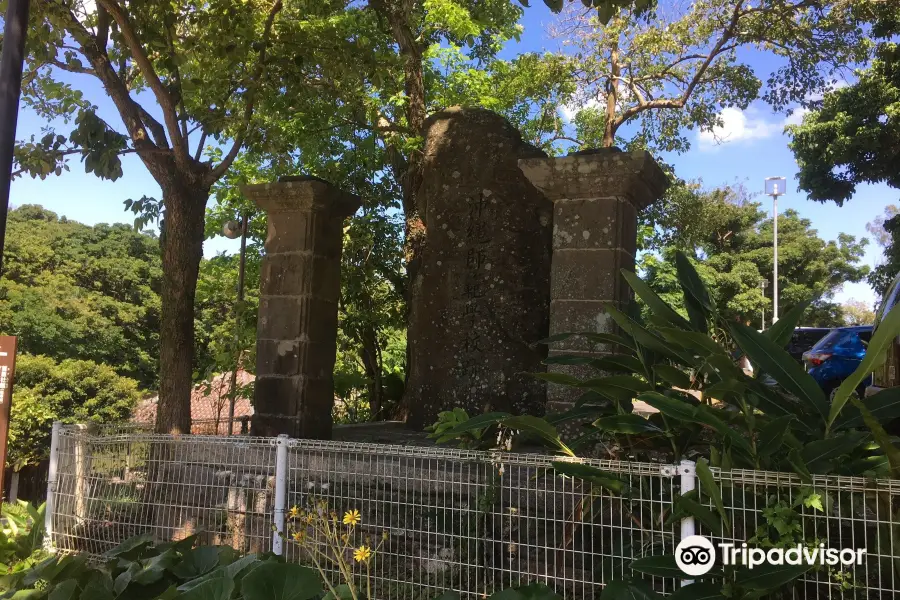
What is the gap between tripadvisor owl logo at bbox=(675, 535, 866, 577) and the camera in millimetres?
Result: 2096

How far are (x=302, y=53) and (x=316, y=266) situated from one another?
2242 mm

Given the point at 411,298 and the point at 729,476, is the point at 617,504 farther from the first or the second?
the point at 411,298

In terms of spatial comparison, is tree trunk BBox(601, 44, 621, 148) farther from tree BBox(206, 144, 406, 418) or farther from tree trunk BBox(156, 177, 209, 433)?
tree trunk BBox(156, 177, 209, 433)

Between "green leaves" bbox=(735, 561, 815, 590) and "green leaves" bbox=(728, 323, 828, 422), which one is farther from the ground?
"green leaves" bbox=(728, 323, 828, 422)

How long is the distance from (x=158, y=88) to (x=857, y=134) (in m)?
12.5

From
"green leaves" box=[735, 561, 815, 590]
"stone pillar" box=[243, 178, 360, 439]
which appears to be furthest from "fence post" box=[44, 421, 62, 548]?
"green leaves" box=[735, 561, 815, 590]

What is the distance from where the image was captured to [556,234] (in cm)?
434

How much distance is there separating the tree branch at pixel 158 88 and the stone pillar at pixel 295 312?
0.59m

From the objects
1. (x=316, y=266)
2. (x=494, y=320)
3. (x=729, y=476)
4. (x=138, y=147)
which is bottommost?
(x=729, y=476)

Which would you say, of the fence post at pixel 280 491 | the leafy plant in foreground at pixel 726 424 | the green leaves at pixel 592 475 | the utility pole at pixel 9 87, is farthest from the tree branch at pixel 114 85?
the green leaves at pixel 592 475

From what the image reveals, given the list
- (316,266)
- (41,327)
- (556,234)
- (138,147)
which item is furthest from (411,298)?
(41,327)

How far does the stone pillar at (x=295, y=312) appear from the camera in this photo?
199 inches

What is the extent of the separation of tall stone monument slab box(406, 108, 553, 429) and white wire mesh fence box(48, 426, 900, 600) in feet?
6.19

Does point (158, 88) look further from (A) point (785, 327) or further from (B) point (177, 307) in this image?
(A) point (785, 327)
